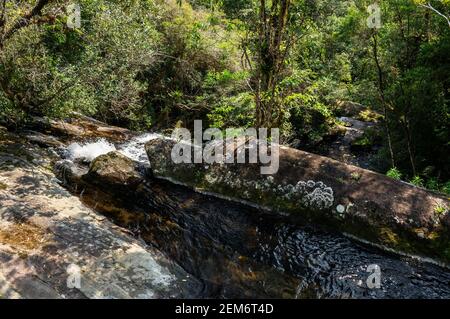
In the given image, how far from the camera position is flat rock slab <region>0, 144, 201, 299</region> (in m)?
4.69

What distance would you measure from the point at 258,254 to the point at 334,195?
2.02 metres

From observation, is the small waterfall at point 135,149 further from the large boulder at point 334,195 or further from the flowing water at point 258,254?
the flowing water at point 258,254

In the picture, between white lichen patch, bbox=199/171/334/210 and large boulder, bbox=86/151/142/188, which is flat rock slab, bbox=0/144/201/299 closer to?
large boulder, bbox=86/151/142/188

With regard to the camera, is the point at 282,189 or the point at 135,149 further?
the point at 135,149

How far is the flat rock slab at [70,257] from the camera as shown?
469 cm

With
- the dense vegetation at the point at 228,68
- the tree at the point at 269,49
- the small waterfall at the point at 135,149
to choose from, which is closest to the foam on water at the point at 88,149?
the small waterfall at the point at 135,149

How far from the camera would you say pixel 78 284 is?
15.5ft

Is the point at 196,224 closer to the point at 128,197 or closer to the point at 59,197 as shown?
the point at 128,197

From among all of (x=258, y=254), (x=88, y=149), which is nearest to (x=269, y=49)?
(x=258, y=254)

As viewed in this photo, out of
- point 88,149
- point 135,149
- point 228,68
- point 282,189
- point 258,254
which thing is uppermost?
point 228,68

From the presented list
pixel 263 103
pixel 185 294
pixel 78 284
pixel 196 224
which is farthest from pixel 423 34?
pixel 78 284

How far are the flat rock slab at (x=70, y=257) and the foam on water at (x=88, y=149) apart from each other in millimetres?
2483

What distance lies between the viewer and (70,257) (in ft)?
17.3

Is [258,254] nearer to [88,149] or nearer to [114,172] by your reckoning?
[114,172]
